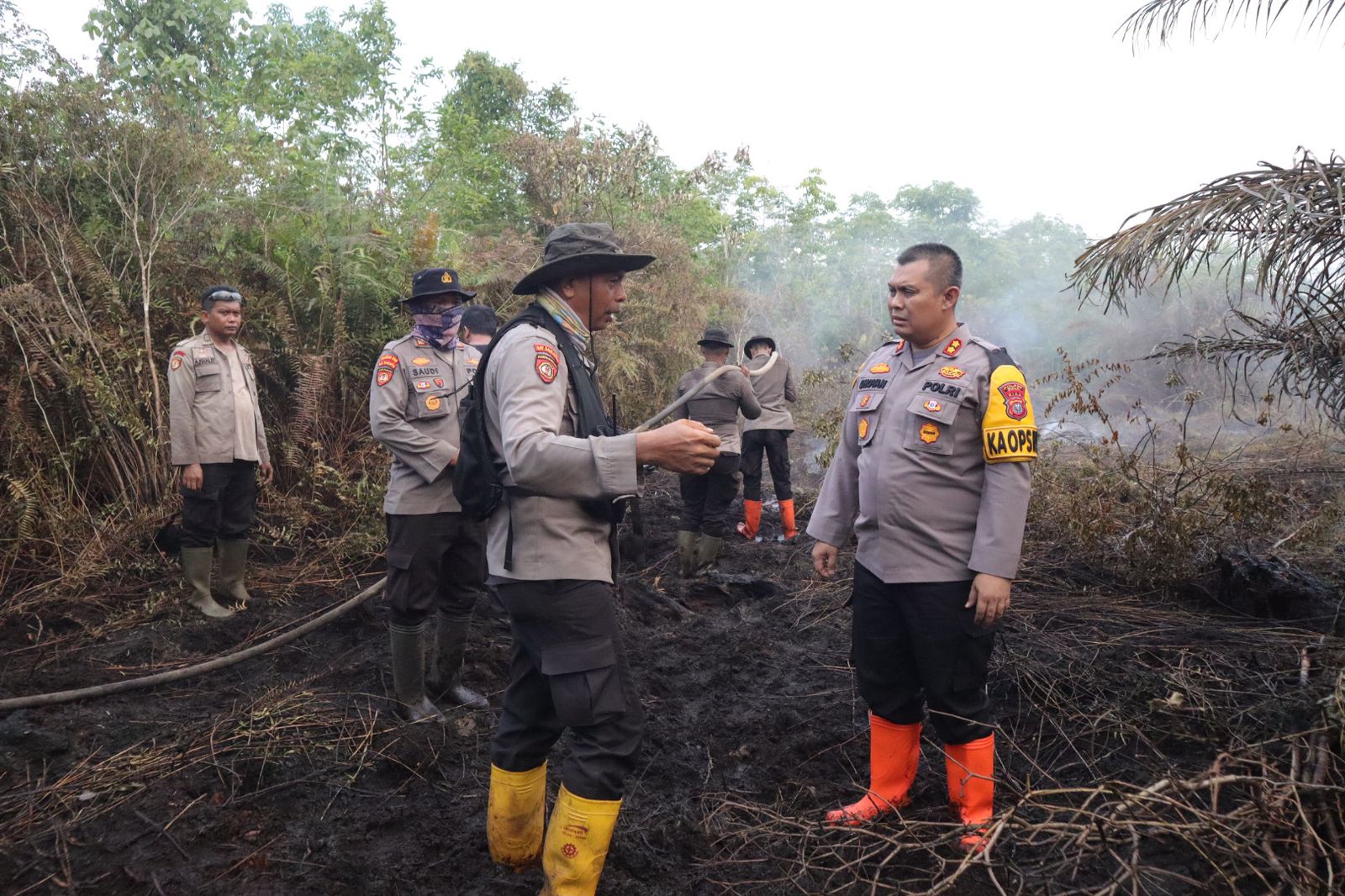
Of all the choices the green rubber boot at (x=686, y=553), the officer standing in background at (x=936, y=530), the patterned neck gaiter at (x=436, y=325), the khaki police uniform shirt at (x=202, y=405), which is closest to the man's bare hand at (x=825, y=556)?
the officer standing in background at (x=936, y=530)

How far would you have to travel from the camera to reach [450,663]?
427cm

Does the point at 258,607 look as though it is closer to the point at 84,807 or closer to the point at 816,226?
the point at 84,807

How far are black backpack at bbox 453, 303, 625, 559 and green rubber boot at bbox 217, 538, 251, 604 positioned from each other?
151 inches

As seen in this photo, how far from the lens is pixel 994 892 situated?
2670 millimetres

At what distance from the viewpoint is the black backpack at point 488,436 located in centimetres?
256

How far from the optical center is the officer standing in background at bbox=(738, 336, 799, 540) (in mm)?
8266

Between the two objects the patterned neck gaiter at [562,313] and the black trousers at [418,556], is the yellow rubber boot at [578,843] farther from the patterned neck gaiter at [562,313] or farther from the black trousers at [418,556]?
the black trousers at [418,556]

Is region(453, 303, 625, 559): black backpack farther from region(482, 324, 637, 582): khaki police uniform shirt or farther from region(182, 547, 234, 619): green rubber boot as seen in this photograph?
region(182, 547, 234, 619): green rubber boot

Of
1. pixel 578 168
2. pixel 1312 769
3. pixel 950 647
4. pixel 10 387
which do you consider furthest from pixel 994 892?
pixel 578 168

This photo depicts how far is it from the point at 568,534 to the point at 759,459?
601 cm

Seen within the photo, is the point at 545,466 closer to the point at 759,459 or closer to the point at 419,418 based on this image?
the point at 419,418

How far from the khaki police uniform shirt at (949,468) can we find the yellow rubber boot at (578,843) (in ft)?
4.09

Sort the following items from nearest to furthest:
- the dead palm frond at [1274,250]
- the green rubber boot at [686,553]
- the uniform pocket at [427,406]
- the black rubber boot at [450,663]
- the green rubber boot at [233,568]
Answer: the dead palm frond at [1274,250]
the uniform pocket at [427,406]
the black rubber boot at [450,663]
the green rubber boot at [233,568]
the green rubber boot at [686,553]

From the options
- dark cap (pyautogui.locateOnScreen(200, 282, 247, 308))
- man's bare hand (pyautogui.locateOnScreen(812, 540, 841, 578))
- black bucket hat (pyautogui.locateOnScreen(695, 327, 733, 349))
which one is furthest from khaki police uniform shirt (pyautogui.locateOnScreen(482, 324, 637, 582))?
black bucket hat (pyautogui.locateOnScreen(695, 327, 733, 349))
